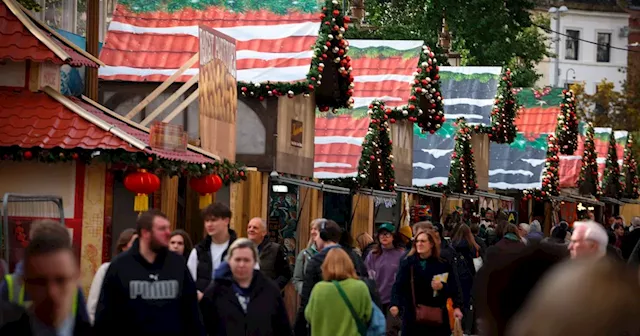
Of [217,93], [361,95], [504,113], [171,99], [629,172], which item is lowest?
[629,172]

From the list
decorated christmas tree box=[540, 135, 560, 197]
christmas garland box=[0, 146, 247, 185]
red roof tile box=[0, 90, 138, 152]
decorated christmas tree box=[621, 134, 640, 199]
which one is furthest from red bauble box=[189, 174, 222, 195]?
decorated christmas tree box=[621, 134, 640, 199]

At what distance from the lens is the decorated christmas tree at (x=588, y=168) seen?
2010 inches

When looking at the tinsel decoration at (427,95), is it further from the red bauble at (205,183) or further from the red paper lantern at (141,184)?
the red paper lantern at (141,184)

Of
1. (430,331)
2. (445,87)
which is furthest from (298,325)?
(445,87)

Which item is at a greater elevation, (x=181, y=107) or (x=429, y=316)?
(x=181, y=107)

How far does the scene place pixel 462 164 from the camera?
3647cm

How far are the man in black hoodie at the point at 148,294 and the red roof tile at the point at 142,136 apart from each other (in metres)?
6.95

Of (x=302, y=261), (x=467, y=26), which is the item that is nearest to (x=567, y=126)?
(x=467, y=26)

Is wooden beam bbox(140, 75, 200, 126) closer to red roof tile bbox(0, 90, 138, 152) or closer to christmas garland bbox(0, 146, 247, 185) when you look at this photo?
christmas garland bbox(0, 146, 247, 185)

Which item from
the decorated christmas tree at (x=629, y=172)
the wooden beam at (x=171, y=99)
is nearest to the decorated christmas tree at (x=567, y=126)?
the decorated christmas tree at (x=629, y=172)

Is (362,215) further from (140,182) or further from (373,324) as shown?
(373,324)

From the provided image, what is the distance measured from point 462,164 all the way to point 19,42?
66.9 feet

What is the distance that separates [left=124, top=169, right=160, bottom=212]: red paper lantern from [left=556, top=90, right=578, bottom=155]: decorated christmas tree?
29170 mm

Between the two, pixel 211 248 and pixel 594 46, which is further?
pixel 594 46
